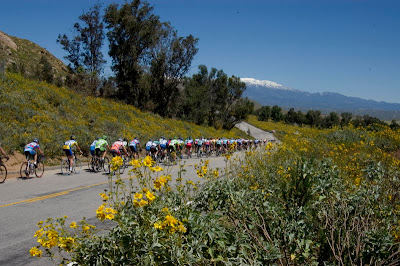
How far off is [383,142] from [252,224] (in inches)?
535

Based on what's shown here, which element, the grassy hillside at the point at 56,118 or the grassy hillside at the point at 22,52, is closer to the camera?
the grassy hillside at the point at 56,118

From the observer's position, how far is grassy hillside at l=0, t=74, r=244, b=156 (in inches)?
746

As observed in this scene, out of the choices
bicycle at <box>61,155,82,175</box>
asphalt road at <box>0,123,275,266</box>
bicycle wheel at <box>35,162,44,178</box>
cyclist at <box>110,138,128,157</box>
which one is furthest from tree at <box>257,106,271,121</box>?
bicycle wheel at <box>35,162,44,178</box>

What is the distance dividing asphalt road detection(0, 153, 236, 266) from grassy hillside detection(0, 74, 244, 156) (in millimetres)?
4536

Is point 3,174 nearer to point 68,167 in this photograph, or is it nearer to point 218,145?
point 68,167

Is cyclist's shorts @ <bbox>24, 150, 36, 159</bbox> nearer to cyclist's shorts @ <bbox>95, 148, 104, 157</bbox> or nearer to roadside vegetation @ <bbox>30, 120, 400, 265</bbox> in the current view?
cyclist's shorts @ <bbox>95, 148, 104, 157</bbox>

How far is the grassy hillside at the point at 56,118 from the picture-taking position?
18.9m

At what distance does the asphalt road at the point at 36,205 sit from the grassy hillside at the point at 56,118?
4.54m

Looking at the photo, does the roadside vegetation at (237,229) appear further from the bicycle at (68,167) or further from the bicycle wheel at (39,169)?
the bicycle at (68,167)

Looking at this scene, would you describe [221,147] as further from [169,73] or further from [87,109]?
[169,73]

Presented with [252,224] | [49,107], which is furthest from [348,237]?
[49,107]

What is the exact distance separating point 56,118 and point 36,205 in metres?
15.1

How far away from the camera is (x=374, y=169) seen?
598cm

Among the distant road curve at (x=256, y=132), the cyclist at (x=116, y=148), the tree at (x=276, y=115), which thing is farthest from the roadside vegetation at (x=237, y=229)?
the tree at (x=276, y=115)
